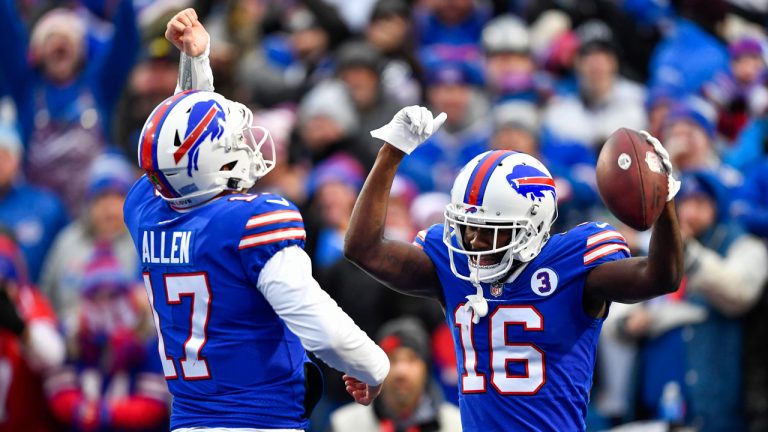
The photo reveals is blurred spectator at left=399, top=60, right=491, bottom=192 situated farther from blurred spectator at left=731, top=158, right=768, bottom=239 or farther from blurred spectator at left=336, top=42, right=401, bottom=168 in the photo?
blurred spectator at left=731, top=158, right=768, bottom=239

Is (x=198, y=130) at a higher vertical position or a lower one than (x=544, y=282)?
higher

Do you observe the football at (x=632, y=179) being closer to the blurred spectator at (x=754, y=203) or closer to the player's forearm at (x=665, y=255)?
the player's forearm at (x=665, y=255)

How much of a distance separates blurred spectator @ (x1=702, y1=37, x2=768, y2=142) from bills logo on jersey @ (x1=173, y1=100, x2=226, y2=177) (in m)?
6.61

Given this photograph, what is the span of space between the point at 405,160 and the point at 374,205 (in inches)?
177

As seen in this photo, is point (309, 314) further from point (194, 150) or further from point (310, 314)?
point (194, 150)

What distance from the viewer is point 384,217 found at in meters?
5.45

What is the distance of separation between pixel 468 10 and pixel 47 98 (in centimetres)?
345

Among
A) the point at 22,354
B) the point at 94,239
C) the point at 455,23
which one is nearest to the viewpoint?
the point at 22,354

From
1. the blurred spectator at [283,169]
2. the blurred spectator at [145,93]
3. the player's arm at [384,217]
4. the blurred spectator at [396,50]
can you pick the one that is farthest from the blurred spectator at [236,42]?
the player's arm at [384,217]

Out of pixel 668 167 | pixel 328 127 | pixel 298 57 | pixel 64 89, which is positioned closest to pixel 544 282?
pixel 668 167

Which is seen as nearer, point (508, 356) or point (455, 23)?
point (508, 356)

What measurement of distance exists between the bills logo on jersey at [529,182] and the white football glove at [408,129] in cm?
34

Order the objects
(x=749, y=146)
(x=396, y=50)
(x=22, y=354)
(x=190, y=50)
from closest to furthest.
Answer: (x=190, y=50), (x=22, y=354), (x=749, y=146), (x=396, y=50)

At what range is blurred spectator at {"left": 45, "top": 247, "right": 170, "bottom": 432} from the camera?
827 cm
